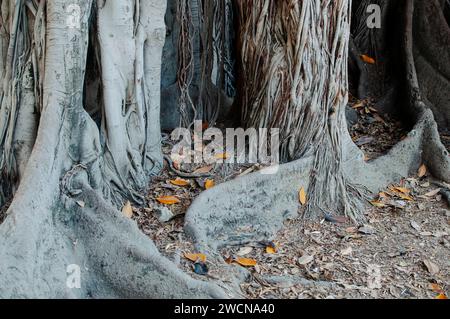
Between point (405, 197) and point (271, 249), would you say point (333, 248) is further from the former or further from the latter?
point (405, 197)

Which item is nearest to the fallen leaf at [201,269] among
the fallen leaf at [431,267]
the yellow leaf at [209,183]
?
the yellow leaf at [209,183]

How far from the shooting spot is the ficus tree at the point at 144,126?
3.54m

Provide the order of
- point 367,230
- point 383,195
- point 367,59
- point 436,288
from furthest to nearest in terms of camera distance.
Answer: point 367,59
point 383,195
point 367,230
point 436,288

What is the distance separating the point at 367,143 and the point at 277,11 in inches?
68.8

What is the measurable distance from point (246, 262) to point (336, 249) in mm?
632

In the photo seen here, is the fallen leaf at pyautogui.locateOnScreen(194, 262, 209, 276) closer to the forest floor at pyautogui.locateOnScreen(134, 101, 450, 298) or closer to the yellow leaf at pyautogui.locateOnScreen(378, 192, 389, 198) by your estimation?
the forest floor at pyautogui.locateOnScreen(134, 101, 450, 298)

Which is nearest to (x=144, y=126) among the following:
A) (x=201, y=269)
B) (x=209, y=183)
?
(x=209, y=183)

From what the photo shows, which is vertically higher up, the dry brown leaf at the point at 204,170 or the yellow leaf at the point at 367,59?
the yellow leaf at the point at 367,59

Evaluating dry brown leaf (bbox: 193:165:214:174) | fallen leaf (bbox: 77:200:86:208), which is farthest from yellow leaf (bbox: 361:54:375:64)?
fallen leaf (bbox: 77:200:86:208)

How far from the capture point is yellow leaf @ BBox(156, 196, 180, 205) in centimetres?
439

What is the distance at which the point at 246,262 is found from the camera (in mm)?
4066

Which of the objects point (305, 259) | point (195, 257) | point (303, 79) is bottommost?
point (305, 259)

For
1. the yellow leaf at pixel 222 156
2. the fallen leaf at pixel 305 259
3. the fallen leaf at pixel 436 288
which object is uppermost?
the yellow leaf at pixel 222 156

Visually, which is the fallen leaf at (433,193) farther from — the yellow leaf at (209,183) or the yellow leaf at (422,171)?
the yellow leaf at (209,183)
